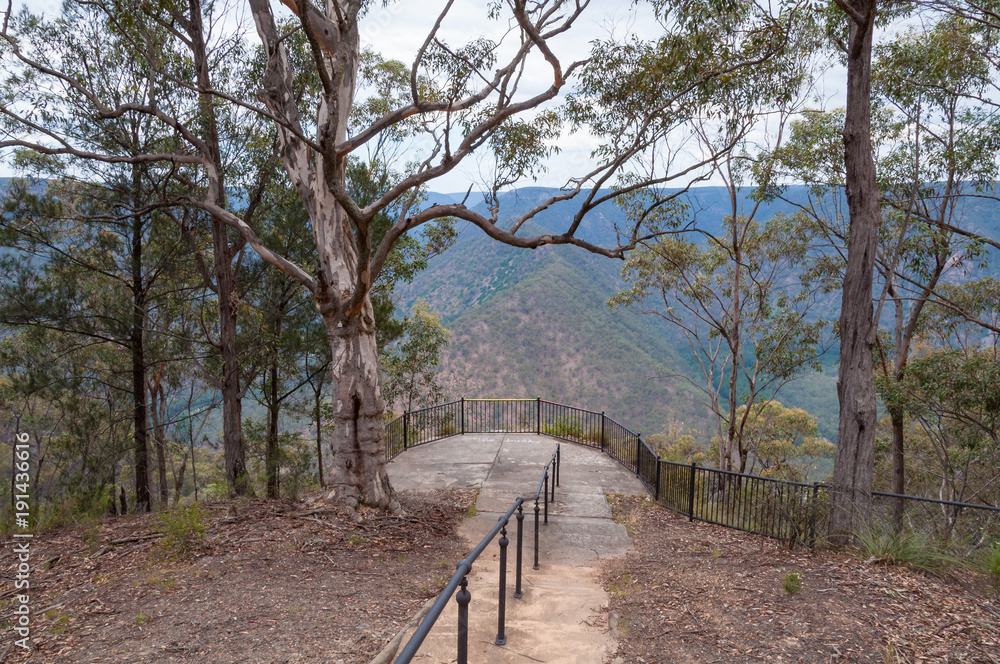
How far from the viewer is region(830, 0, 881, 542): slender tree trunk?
294 inches

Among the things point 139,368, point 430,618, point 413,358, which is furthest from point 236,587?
point 413,358

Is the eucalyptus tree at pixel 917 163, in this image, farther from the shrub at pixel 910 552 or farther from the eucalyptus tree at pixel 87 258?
the eucalyptus tree at pixel 87 258

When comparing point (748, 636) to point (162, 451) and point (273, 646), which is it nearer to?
point (273, 646)

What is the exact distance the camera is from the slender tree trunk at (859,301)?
24.5ft

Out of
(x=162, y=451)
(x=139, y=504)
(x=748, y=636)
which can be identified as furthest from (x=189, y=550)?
(x=162, y=451)

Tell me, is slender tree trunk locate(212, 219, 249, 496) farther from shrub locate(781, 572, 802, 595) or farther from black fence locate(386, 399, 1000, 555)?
shrub locate(781, 572, 802, 595)

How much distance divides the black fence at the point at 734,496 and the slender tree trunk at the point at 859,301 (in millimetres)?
374

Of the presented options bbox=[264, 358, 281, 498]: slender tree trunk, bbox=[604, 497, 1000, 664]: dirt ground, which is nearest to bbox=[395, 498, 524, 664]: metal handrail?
bbox=[604, 497, 1000, 664]: dirt ground

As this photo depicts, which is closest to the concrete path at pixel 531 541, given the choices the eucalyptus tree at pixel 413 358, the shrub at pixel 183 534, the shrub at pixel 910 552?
the shrub at pixel 910 552

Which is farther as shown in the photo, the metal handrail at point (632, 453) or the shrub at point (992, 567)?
the metal handrail at point (632, 453)

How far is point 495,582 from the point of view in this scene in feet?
20.2

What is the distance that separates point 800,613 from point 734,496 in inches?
190

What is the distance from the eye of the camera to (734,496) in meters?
9.19

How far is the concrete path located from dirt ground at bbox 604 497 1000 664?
0.38 m
